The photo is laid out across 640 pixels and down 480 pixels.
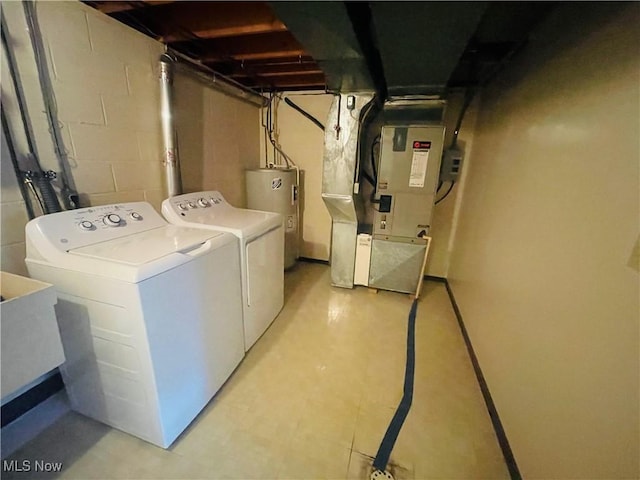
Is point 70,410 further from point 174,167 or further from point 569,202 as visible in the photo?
point 569,202

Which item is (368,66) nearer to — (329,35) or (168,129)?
(329,35)

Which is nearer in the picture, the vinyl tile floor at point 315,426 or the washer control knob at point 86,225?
the vinyl tile floor at point 315,426

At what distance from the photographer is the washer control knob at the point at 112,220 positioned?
140 centimetres

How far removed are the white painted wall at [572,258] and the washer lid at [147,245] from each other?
5.29 feet

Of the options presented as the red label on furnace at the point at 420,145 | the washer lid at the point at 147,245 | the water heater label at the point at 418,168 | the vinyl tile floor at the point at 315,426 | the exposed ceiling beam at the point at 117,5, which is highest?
the exposed ceiling beam at the point at 117,5

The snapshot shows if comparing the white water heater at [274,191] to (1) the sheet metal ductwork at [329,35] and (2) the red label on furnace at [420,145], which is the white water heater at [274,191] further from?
(2) the red label on furnace at [420,145]

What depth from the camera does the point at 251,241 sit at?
1685mm

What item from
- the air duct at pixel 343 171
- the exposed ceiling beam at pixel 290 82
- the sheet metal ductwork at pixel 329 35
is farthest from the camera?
the exposed ceiling beam at pixel 290 82

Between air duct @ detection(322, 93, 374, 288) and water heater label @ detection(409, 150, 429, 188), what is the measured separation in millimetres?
529

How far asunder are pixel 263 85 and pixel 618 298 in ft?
10.7

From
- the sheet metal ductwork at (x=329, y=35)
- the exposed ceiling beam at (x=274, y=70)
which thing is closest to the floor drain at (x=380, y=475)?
the sheet metal ductwork at (x=329, y=35)

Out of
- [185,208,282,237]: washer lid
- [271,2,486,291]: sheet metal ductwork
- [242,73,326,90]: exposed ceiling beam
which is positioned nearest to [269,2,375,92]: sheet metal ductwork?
[271,2,486,291]: sheet metal ductwork

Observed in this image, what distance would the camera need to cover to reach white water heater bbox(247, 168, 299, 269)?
286cm

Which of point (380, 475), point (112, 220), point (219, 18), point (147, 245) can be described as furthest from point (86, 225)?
point (380, 475)
